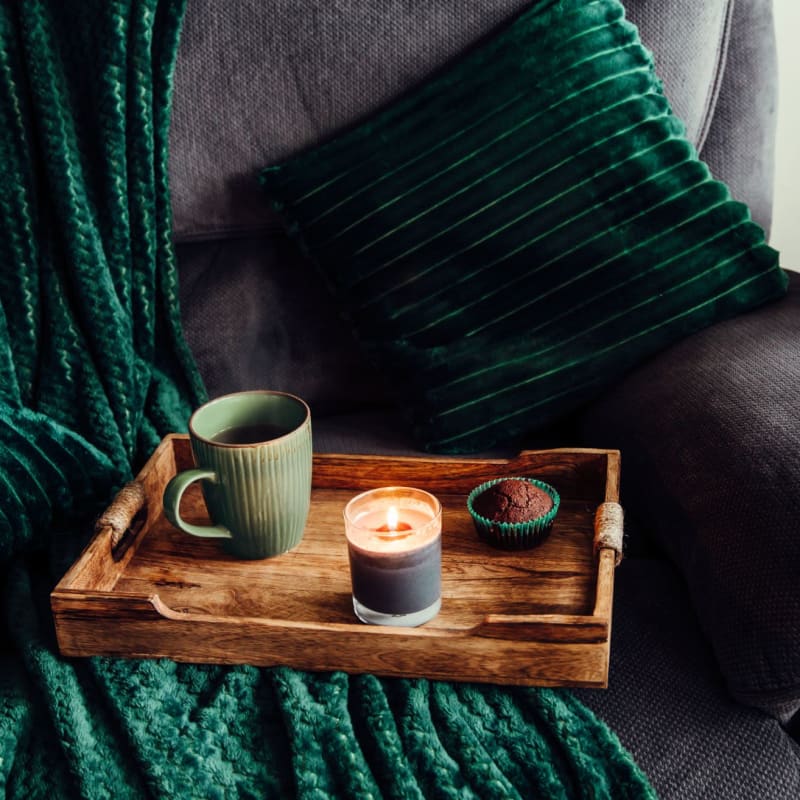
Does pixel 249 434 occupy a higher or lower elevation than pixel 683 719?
higher

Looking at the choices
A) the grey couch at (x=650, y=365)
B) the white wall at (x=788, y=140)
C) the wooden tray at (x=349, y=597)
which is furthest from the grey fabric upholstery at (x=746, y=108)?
the wooden tray at (x=349, y=597)

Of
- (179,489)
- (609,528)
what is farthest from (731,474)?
(179,489)

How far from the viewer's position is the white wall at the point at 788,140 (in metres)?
1.36

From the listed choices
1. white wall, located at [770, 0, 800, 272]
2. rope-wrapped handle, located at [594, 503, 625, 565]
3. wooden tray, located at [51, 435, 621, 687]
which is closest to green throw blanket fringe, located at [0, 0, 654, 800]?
wooden tray, located at [51, 435, 621, 687]

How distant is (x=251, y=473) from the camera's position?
758 millimetres

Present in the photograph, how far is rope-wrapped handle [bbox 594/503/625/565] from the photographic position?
2.45ft

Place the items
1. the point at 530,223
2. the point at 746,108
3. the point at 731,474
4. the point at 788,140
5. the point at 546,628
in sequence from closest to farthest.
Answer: the point at 546,628, the point at 731,474, the point at 530,223, the point at 746,108, the point at 788,140

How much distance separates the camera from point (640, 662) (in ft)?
2.50

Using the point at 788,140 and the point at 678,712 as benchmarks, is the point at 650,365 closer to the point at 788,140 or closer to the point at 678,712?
the point at 678,712

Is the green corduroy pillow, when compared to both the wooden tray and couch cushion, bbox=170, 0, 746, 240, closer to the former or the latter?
couch cushion, bbox=170, 0, 746, 240

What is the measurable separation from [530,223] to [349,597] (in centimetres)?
44

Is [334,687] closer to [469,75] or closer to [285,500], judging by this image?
[285,500]

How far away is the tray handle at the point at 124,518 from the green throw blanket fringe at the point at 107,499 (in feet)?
0.32

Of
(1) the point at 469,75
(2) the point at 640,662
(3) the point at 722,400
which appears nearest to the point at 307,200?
(1) the point at 469,75
